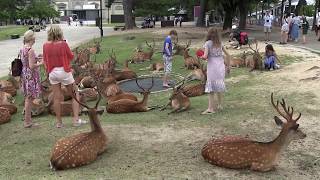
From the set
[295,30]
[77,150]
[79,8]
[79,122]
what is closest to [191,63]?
[79,122]

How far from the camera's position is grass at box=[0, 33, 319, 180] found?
633 cm

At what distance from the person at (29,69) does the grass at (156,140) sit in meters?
0.58

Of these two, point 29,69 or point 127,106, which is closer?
point 29,69

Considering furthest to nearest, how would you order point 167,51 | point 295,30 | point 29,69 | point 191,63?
point 295,30, point 191,63, point 167,51, point 29,69

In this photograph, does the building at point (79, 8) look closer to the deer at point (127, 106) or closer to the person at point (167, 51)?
the person at point (167, 51)

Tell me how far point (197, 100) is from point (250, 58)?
16.6ft

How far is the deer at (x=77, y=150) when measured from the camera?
638 centimetres

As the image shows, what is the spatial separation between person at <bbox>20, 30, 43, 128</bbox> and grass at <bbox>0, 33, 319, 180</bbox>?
0.58 metres

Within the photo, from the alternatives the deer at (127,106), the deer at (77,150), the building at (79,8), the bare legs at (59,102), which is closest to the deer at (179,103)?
the deer at (127,106)

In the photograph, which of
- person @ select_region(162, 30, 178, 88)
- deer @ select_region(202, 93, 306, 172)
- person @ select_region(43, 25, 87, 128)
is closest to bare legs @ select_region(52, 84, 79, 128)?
person @ select_region(43, 25, 87, 128)

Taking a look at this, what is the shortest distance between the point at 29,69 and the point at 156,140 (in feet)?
8.29

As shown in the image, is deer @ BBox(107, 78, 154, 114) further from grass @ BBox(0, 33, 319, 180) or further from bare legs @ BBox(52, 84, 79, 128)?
bare legs @ BBox(52, 84, 79, 128)

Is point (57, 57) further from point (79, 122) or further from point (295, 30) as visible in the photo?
point (295, 30)

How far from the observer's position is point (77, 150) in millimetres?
6484
